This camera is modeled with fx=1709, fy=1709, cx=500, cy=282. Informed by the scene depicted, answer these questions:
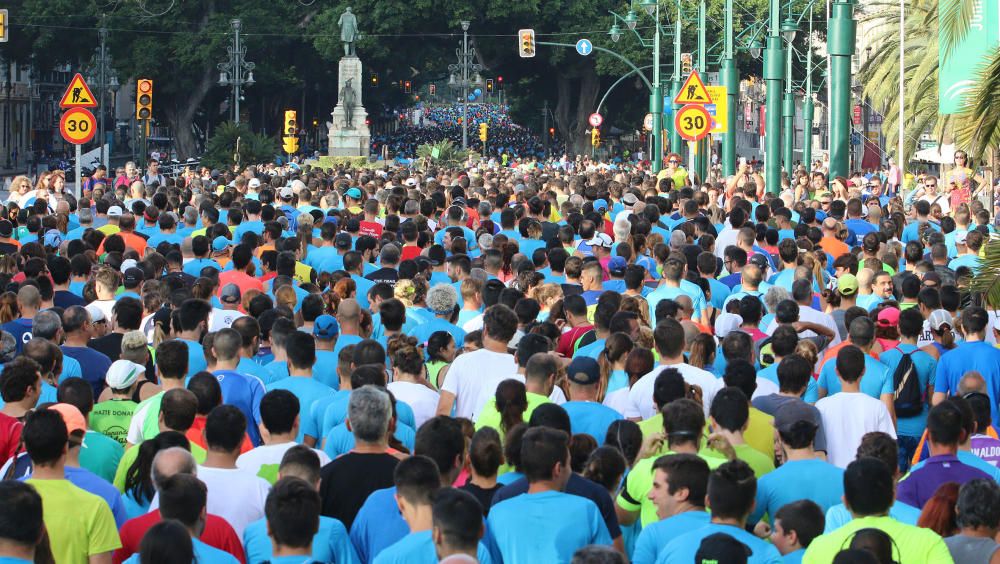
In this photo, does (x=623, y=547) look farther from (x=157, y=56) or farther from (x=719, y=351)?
(x=157, y=56)

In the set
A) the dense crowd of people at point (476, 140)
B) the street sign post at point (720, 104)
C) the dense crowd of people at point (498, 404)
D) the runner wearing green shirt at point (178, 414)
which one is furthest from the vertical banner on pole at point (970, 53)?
the dense crowd of people at point (476, 140)

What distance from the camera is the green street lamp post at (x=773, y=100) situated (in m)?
27.6

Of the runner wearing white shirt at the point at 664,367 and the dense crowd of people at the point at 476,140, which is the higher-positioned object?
the dense crowd of people at the point at 476,140

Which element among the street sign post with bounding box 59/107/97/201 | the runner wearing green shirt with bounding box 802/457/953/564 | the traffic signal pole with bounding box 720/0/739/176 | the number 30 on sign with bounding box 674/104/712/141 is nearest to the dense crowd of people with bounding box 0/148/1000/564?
the runner wearing green shirt with bounding box 802/457/953/564

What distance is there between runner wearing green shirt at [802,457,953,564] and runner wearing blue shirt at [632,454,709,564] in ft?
1.51

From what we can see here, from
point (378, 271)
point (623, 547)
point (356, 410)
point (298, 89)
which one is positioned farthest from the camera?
point (298, 89)

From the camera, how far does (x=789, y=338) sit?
9.37m

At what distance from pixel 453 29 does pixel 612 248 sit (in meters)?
60.8

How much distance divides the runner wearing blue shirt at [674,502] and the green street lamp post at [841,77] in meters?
17.9

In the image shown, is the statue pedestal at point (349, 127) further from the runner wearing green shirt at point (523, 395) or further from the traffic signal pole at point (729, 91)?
the runner wearing green shirt at point (523, 395)

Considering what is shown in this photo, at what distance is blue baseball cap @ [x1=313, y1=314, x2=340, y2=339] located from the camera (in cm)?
999

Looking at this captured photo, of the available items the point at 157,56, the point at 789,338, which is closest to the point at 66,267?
the point at 789,338

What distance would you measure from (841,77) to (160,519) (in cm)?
1907

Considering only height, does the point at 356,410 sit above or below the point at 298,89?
below
